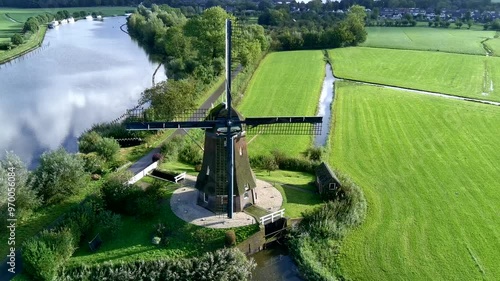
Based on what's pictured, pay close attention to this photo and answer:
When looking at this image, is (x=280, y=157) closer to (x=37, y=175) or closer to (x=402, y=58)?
(x=37, y=175)

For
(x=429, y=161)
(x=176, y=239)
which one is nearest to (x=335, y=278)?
(x=176, y=239)

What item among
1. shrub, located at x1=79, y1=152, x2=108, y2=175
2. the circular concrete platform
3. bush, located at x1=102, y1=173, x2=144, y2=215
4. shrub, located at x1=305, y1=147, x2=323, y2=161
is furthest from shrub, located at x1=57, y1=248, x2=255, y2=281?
shrub, located at x1=305, y1=147, x2=323, y2=161

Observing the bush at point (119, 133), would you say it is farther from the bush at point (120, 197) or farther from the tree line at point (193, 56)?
the bush at point (120, 197)

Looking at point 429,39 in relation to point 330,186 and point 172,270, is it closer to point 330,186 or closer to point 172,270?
point 330,186

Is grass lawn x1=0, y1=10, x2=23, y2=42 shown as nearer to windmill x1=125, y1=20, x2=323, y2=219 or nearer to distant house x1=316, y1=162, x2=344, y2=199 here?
windmill x1=125, y1=20, x2=323, y2=219

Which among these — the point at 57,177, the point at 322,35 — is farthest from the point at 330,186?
the point at 322,35
